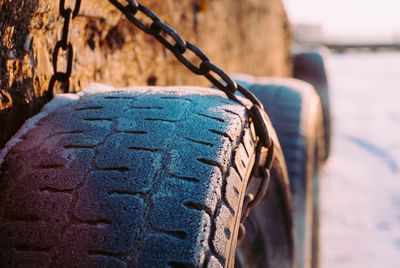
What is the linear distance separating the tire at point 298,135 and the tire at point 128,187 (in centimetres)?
88

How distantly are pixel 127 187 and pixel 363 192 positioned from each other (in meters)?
3.38

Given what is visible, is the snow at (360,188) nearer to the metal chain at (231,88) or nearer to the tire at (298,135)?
the metal chain at (231,88)

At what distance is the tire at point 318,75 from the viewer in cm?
379

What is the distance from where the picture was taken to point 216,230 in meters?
0.72

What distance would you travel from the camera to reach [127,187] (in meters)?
0.74

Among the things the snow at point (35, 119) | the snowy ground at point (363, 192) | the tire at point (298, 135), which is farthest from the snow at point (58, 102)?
the snowy ground at point (363, 192)

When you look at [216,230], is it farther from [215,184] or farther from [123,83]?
[123,83]

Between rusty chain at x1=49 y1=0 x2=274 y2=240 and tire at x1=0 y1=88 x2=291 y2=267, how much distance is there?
58 millimetres

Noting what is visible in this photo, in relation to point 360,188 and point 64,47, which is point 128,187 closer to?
point 64,47

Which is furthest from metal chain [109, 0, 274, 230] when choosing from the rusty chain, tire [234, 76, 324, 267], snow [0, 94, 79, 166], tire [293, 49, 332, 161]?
tire [293, 49, 332, 161]

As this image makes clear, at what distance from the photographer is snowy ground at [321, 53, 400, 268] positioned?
2.76 m

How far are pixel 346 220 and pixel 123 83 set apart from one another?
85.6 inches

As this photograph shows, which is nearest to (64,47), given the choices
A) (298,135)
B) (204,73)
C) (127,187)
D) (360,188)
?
(204,73)

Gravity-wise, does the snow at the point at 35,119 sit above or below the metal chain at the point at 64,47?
below
